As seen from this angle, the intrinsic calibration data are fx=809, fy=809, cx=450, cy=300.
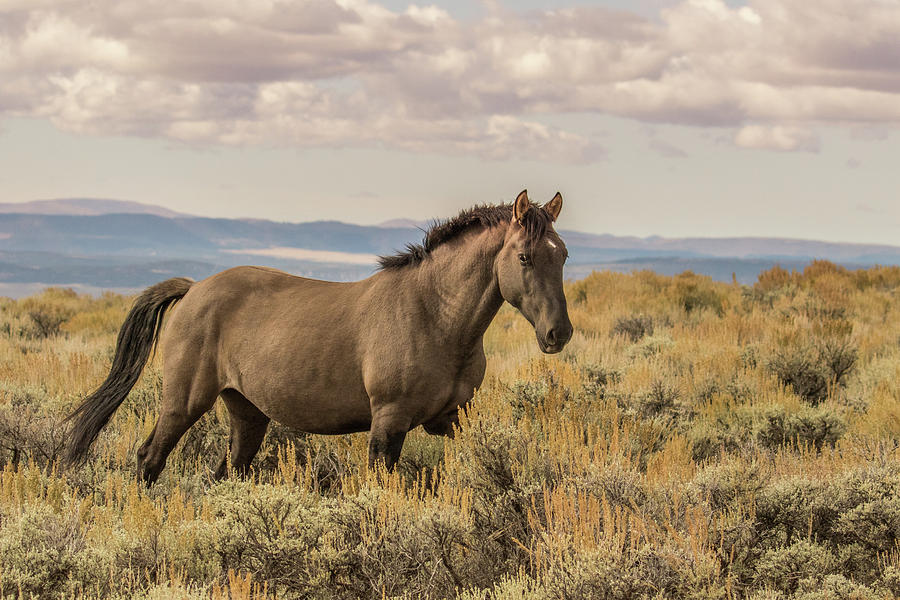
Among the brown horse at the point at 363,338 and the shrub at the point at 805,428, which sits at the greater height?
the brown horse at the point at 363,338

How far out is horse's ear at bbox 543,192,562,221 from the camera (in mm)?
4914

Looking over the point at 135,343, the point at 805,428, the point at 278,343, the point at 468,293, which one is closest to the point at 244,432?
the point at 278,343

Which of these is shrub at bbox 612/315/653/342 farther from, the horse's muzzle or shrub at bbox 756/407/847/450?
the horse's muzzle

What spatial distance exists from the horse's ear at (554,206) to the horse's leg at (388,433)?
1478 millimetres

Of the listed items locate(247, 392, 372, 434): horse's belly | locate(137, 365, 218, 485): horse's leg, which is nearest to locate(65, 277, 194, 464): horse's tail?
locate(137, 365, 218, 485): horse's leg

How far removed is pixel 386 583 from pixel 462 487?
970 mm

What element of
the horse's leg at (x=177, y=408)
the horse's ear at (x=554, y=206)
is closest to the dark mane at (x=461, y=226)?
the horse's ear at (x=554, y=206)

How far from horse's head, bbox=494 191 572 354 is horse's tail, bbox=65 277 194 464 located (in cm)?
284

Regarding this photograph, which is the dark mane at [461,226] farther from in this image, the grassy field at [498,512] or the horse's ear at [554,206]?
the grassy field at [498,512]

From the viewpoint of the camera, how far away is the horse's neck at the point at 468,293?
4848mm

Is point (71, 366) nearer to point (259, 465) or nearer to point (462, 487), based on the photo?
point (259, 465)

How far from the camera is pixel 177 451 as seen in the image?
6902 mm

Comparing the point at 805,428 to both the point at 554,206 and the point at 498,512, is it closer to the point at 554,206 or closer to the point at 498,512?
the point at 554,206

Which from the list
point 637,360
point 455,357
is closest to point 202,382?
point 455,357
